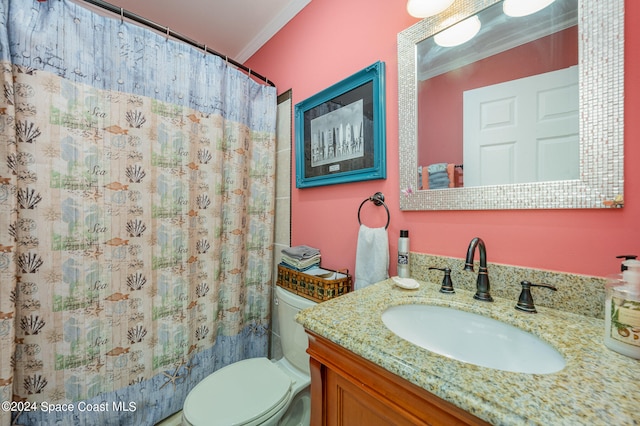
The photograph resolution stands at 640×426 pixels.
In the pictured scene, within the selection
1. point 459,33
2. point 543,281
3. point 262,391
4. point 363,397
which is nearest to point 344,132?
point 459,33

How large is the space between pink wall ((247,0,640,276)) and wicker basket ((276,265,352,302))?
0.15 m

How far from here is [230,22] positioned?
1616 millimetres

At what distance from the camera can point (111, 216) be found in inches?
41.6

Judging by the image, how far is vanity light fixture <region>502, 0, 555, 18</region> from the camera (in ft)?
2.39

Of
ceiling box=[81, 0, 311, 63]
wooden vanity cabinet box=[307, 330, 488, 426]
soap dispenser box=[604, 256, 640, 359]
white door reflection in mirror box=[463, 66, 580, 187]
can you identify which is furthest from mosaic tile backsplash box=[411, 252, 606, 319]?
ceiling box=[81, 0, 311, 63]

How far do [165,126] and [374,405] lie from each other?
1.38m

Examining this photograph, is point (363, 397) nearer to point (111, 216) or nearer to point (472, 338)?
point (472, 338)

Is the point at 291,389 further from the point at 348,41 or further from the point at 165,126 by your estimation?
the point at 348,41

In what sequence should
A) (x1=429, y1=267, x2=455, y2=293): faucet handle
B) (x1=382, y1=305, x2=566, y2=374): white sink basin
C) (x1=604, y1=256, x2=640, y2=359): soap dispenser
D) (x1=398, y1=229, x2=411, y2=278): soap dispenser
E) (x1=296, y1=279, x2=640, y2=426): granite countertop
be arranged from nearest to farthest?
1. (x1=296, y1=279, x2=640, y2=426): granite countertop
2. (x1=604, y1=256, x2=640, y2=359): soap dispenser
3. (x1=382, y1=305, x2=566, y2=374): white sink basin
4. (x1=429, y1=267, x2=455, y2=293): faucet handle
5. (x1=398, y1=229, x2=411, y2=278): soap dispenser

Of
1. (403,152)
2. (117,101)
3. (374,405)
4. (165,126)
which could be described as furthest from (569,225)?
(117,101)

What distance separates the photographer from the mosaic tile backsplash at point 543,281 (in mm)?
633

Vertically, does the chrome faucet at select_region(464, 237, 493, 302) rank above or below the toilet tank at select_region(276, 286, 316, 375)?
above

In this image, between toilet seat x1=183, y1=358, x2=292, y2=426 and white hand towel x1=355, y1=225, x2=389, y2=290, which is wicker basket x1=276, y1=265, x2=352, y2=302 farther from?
toilet seat x1=183, y1=358, x2=292, y2=426

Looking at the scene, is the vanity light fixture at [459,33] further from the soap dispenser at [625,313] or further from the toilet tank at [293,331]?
the toilet tank at [293,331]
